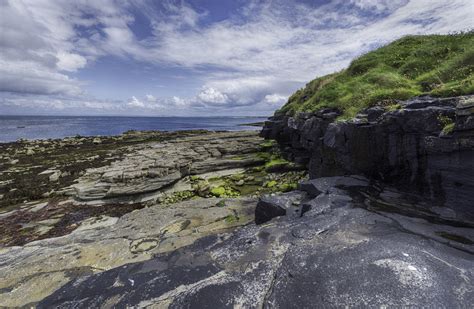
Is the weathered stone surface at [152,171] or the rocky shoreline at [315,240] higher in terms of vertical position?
the rocky shoreline at [315,240]

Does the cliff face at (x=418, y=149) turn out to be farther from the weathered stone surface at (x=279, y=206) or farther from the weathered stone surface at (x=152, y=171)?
the weathered stone surface at (x=152, y=171)

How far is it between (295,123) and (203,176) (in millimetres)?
10428

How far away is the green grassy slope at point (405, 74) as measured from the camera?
39.6ft

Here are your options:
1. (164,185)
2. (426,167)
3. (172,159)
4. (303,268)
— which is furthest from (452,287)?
(172,159)

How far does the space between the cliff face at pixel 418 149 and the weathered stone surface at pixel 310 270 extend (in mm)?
1585

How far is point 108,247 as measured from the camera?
31.2ft

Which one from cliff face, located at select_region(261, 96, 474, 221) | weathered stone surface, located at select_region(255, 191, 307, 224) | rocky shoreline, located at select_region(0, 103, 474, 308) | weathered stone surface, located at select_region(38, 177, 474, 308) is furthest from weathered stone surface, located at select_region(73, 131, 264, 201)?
weathered stone surface, located at select_region(38, 177, 474, 308)

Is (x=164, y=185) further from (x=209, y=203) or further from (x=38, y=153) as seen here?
(x=38, y=153)

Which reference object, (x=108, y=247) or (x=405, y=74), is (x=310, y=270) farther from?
(x=405, y=74)

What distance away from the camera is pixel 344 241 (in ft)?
20.8

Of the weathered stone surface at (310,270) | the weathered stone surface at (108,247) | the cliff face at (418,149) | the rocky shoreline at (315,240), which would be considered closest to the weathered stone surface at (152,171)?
the rocky shoreline at (315,240)

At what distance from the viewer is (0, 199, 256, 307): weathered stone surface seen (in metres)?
7.50

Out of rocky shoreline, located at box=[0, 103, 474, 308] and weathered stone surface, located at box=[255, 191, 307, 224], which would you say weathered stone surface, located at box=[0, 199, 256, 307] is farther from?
weathered stone surface, located at box=[255, 191, 307, 224]

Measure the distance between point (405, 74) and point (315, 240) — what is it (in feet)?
52.5
